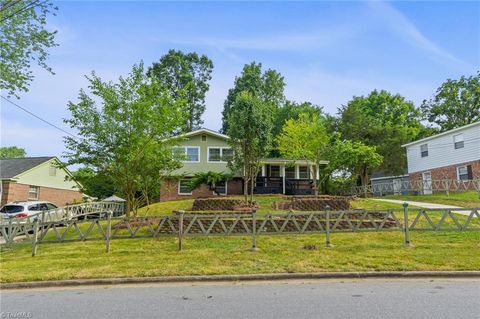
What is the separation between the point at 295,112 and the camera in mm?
40781

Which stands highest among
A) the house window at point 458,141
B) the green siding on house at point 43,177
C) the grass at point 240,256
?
the house window at point 458,141

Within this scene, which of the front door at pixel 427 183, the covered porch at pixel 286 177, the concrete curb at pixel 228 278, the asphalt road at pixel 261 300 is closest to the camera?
the asphalt road at pixel 261 300

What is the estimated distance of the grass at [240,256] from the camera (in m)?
8.52

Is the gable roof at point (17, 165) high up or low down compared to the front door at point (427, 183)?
up

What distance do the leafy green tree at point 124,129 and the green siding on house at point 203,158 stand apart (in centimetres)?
1108

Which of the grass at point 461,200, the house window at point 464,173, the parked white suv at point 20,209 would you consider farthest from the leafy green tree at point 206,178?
the house window at point 464,173

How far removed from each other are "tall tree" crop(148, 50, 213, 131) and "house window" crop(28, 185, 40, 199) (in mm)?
20087

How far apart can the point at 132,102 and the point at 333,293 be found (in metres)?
11.8

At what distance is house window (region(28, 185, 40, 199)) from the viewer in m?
30.1

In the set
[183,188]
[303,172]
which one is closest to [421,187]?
[303,172]

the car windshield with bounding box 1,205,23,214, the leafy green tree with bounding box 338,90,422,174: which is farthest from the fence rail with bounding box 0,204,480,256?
the leafy green tree with bounding box 338,90,422,174

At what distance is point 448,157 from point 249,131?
59.2 feet

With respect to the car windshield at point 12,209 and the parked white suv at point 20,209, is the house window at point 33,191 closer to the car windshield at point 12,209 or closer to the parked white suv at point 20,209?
the parked white suv at point 20,209

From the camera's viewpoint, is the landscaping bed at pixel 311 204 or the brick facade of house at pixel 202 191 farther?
the brick facade of house at pixel 202 191
